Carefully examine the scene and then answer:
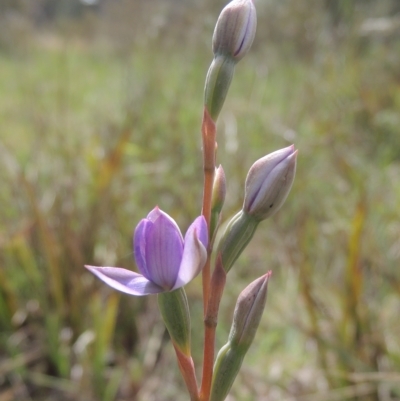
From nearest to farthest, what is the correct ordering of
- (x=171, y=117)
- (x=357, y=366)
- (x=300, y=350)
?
(x=357, y=366) < (x=300, y=350) < (x=171, y=117)

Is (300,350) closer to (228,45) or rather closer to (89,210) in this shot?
(89,210)

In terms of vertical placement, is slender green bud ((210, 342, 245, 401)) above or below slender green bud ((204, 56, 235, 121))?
below

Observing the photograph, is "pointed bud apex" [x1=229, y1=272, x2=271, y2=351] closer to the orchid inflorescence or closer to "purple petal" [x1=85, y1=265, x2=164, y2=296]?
the orchid inflorescence

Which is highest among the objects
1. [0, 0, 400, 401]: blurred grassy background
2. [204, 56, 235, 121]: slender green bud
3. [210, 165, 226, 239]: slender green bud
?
[204, 56, 235, 121]: slender green bud

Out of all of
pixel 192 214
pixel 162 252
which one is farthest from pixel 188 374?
pixel 192 214

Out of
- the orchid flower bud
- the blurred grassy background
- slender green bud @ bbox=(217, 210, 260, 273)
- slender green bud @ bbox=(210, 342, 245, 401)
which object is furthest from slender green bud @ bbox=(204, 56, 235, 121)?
the blurred grassy background

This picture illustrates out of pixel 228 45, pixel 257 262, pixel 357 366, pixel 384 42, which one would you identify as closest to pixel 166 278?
pixel 228 45

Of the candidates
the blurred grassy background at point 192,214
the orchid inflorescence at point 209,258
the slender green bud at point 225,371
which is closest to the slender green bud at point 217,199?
the orchid inflorescence at point 209,258

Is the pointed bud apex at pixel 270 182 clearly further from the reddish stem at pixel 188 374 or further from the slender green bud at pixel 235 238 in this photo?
the reddish stem at pixel 188 374
